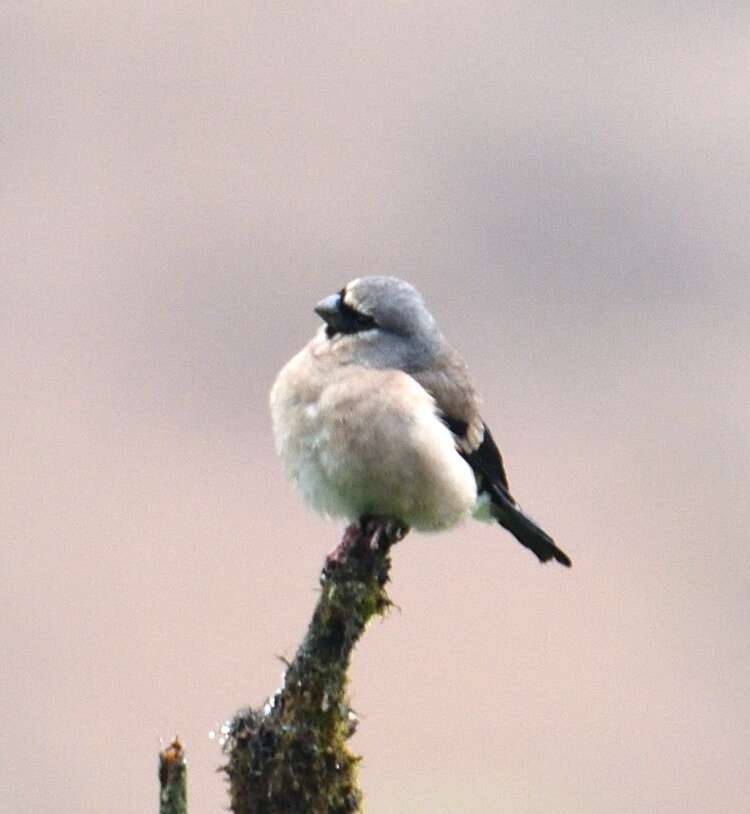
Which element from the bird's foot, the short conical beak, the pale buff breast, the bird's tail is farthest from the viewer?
the bird's tail

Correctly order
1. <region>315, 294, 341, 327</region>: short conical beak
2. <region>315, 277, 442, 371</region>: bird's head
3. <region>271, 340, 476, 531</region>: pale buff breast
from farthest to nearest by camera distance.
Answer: <region>315, 294, 341, 327</region>: short conical beak, <region>315, 277, 442, 371</region>: bird's head, <region>271, 340, 476, 531</region>: pale buff breast

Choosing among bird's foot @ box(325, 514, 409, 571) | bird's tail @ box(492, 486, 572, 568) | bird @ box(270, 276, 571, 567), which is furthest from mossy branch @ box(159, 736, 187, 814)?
bird's tail @ box(492, 486, 572, 568)

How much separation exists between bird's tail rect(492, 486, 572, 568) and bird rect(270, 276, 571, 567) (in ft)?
0.78

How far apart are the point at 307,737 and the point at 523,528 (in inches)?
157

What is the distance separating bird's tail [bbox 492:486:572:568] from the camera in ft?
31.3

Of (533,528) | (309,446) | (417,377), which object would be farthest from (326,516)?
(533,528)

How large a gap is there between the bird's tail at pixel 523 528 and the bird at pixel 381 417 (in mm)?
239

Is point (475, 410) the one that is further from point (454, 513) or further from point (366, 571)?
point (366, 571)

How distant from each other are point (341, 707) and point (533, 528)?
3758mm

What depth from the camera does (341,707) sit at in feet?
20.0

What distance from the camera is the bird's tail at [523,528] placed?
9.55 meters

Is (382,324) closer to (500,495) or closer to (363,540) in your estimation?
(500,495)

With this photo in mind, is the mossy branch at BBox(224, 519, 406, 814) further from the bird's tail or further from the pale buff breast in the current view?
the bird's tail

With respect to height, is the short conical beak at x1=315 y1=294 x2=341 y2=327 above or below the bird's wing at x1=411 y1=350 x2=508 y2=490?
above
